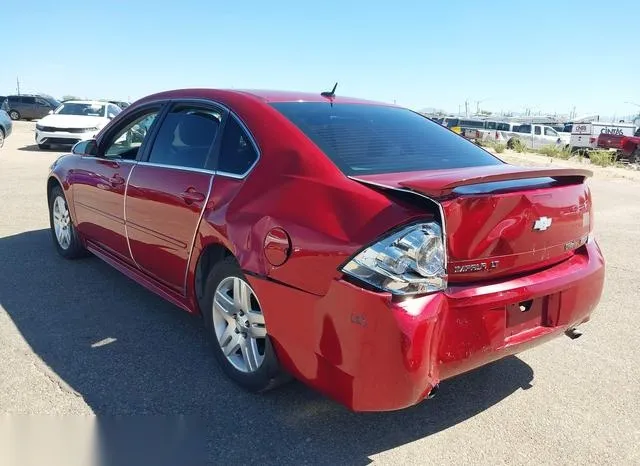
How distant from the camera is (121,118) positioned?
463cm

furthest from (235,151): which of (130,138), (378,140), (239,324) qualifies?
(130,138)

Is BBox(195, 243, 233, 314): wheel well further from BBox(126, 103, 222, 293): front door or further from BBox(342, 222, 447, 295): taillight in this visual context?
BBox(342, 222, 447, 295): taillight

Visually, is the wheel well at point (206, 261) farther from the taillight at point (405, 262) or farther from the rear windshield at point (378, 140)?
the taillight at point (405, 262)

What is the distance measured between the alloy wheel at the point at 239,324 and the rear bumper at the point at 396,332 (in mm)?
236

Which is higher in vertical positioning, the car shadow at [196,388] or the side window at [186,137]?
the side window at [186,137]

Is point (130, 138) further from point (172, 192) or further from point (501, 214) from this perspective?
point (501, 214)

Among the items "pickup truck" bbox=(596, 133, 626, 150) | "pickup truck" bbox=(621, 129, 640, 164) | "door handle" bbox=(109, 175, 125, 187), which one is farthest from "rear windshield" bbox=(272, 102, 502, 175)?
"pickup truck" bbox=(596, 133, 626, 150)

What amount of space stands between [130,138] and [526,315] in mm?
3394

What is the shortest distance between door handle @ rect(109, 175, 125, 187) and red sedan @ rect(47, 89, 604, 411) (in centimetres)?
28

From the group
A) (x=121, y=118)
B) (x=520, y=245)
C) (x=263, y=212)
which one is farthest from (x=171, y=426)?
(x=121, y=118)

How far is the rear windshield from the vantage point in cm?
297

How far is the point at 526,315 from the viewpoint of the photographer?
9.09 ft

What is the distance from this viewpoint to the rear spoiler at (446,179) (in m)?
2.41

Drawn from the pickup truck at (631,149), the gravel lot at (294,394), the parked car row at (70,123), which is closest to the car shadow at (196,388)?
the gravel lot at (294,394)
